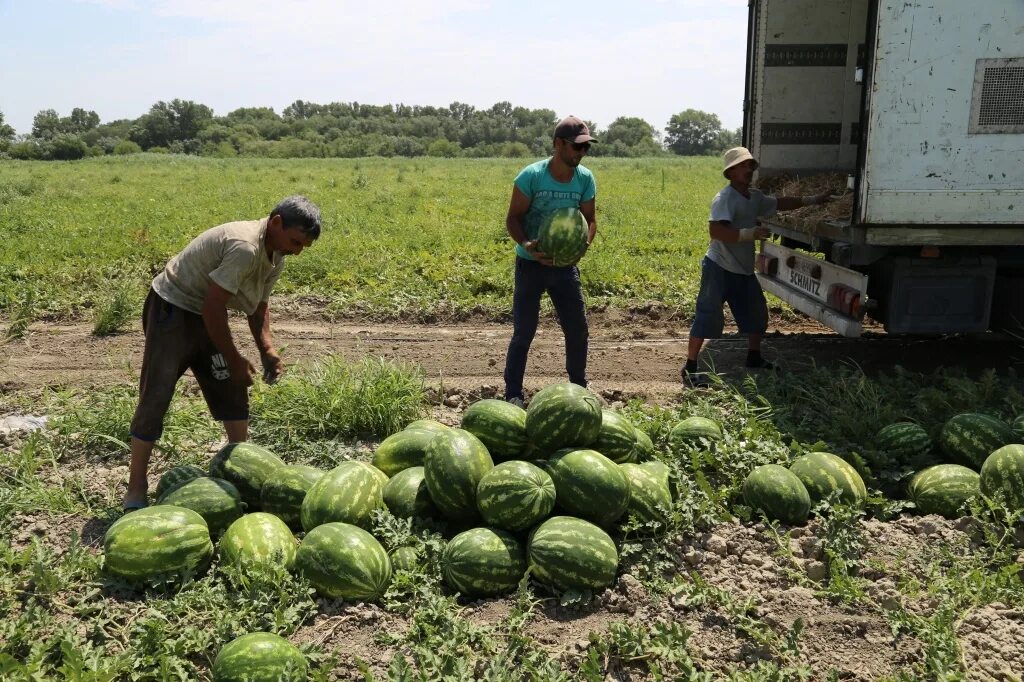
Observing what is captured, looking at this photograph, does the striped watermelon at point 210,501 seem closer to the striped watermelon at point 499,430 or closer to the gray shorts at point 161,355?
the gray shorts at point 161,355

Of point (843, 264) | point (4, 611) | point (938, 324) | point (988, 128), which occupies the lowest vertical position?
point (4, 611)

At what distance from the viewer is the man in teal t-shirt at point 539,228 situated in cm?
538

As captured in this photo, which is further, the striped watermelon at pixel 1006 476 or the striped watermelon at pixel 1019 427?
the striped watermelon at pixel 1019 427

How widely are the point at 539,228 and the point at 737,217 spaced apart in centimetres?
205

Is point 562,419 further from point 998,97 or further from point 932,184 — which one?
point 998,97

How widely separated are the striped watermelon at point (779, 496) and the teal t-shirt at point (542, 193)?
7.62 feet

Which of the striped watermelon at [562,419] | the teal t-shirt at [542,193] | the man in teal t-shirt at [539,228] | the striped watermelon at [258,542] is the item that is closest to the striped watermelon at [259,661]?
the striped watermelon at [258,542]

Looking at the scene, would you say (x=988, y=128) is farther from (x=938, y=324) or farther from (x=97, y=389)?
(x=97, y=389)

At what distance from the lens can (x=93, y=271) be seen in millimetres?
10289

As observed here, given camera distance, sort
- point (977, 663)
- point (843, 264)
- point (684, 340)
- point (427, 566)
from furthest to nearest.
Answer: point (684, 340)
point (843, 264)
point (427, 566)
point (977, 663)

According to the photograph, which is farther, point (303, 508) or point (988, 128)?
point (988, 128)

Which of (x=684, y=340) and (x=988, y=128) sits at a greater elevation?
(x=988, y=128)

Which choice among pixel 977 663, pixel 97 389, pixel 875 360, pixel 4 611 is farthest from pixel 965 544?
pixel 97 389

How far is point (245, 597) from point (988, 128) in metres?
5.55
